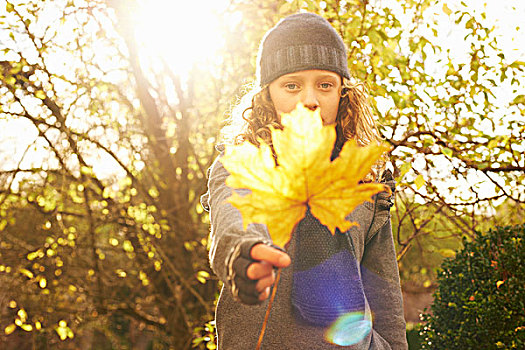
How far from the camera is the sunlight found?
350cm

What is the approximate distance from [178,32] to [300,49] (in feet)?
8.99

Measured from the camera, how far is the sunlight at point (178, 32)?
138 inches

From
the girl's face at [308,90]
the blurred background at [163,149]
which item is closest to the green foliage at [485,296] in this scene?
the blurred background at [163,149]

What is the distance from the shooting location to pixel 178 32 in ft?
11.8

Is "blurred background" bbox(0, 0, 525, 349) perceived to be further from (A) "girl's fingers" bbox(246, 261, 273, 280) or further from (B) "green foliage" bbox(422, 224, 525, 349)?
(A) "girl's fingers" bbox(246, 261, 273, 280)

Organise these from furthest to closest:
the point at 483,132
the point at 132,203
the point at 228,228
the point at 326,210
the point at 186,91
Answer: the point at 186,91 → the point at 132,203 → the point at 483,132 → the point at 228,228 → the point at 326,210

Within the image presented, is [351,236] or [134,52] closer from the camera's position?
[351,236]

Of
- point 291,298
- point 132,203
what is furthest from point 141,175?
point 291,298

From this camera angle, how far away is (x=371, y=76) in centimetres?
270

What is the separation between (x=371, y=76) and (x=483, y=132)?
2.50ft

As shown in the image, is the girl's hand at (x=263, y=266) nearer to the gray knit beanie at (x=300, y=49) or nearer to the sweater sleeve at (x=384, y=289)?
the gray knit beanie at (x=300, y=49)

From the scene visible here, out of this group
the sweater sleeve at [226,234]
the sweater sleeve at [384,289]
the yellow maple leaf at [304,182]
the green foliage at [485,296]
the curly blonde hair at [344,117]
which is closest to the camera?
the yellow maple leaf at [304,182]

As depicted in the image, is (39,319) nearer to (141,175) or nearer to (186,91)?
(141,175)

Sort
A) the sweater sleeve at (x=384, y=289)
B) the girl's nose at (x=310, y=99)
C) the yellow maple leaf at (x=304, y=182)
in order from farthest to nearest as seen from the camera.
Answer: the sweater sleeve at (x=384, y=289) → the girl's nose at (x=310, y=99) → the yellow maple leaf at (x=304, y=182)
